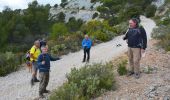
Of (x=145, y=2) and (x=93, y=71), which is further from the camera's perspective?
(x=145, y=2)

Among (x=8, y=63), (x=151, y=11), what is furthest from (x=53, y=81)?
(x=151, y=11)

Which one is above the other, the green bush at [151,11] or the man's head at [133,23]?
the green bush at [151,11]

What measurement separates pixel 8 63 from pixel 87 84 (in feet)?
32.4

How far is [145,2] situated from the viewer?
7900 centimetres

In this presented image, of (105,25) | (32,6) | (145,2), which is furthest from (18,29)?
(145,2)

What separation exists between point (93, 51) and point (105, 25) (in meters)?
11.7

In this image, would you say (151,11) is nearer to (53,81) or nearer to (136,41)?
(53,81)

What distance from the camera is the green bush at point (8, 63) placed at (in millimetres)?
19612

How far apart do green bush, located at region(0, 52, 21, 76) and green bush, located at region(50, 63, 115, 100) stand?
7.65 meters

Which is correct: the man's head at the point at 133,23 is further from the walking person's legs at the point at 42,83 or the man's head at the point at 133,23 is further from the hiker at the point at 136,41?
the walking person's legs at the point at 42,83

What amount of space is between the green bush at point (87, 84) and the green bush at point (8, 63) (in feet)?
25.1

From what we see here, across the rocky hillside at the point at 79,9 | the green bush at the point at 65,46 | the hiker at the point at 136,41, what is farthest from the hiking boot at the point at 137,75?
the rocky hillside at the point at 79,9

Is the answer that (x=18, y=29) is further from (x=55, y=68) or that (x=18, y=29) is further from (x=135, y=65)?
(x=135, y=65)

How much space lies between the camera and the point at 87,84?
11.6 m
